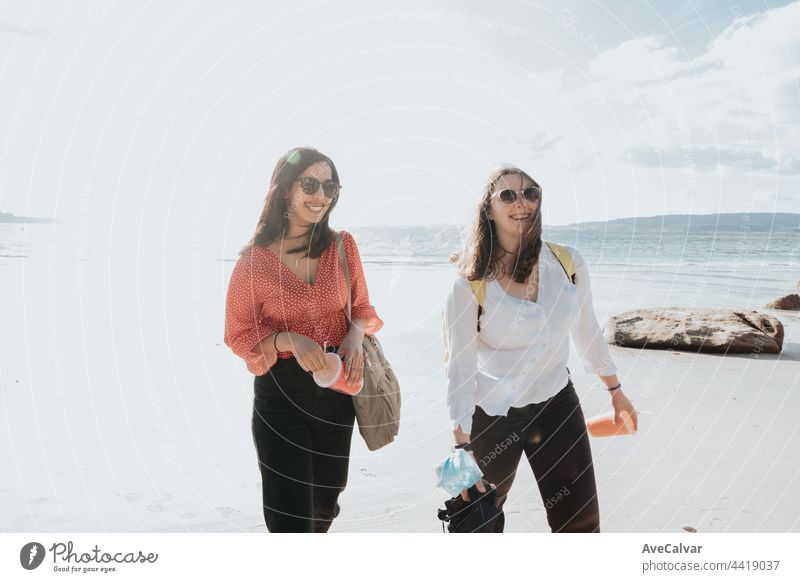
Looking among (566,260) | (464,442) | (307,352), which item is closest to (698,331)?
(566,260)

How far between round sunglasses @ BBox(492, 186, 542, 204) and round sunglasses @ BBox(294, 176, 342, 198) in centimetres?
76

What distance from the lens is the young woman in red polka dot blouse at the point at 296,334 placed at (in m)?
2.99

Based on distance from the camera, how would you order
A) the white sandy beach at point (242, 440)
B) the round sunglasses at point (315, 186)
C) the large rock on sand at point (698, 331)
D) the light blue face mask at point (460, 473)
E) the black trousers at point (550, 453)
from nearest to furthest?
the light blue face mask at point (460, 473), the black trousers at point (550, 453), the round sunglasses at point (315, 186), the white sandy beach at point (242, 440), the large rock on sand at point (698, 331)

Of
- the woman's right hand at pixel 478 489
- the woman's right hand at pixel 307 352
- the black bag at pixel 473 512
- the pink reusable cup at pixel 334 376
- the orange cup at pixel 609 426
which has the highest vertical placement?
the woman's right hand at pixel 307 352

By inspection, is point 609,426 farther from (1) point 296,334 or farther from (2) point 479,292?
(1) point 296,334

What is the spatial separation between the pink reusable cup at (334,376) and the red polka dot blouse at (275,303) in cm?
18

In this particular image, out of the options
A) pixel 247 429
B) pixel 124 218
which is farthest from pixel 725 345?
pixel 124 218

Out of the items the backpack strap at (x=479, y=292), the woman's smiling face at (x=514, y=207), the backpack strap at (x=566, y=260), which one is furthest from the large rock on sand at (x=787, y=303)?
the backpack strap at (x=479, y=292)

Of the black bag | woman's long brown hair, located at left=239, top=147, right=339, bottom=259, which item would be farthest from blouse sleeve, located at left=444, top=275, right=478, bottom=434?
woman's long brown hair, located at left=239, top=147, right=339, bottom=259

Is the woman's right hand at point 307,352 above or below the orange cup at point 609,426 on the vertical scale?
above

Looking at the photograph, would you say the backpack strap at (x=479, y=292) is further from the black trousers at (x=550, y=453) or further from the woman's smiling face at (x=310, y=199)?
the woman's smiling face at (x=310, y=199)

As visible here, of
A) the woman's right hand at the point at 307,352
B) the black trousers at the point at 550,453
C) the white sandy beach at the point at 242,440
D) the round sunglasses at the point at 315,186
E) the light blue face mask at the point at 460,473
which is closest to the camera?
the light blue face mask at the point at 460,473
